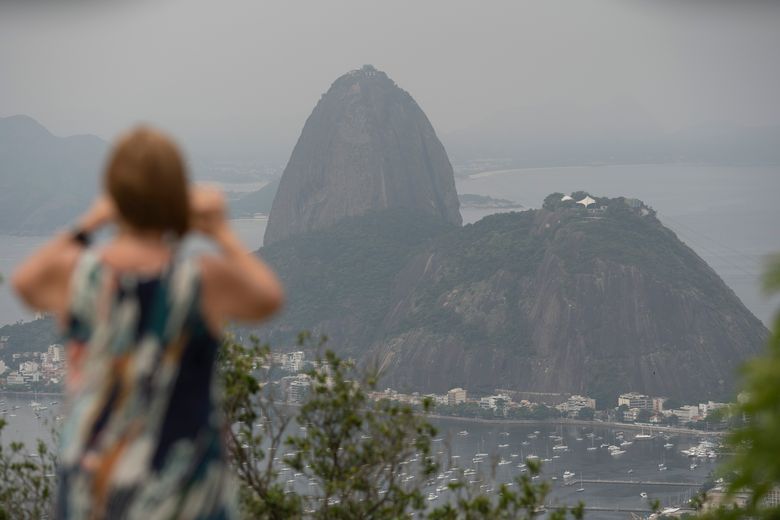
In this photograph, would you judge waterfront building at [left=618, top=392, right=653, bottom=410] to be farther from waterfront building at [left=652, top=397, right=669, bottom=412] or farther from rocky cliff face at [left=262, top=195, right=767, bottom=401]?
rocky cliff face at [left=262, top=195, right=767, bottom=401]

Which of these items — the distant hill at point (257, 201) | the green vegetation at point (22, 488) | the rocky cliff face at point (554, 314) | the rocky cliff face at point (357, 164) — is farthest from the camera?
the distant hill at point (257, 201)

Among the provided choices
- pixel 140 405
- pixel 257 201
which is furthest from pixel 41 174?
pixel 140 405

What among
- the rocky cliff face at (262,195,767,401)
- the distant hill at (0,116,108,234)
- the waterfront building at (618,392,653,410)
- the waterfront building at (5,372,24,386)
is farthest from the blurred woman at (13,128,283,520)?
the distant hill at (0,116,108,234)

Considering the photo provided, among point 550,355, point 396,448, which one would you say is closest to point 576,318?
point 550,355

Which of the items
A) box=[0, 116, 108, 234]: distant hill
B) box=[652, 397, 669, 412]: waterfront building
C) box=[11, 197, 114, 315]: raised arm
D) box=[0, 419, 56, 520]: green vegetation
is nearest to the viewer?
box=[11, 197, 114, 315]: raised arm

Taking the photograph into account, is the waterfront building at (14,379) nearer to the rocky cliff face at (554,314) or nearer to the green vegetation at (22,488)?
the rocky cliff face at (554,314)

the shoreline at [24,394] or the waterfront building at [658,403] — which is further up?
the shoreline at [24,394]

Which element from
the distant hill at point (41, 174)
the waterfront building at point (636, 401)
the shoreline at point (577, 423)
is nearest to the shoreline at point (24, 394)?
the distant hill at point (41, 174)
